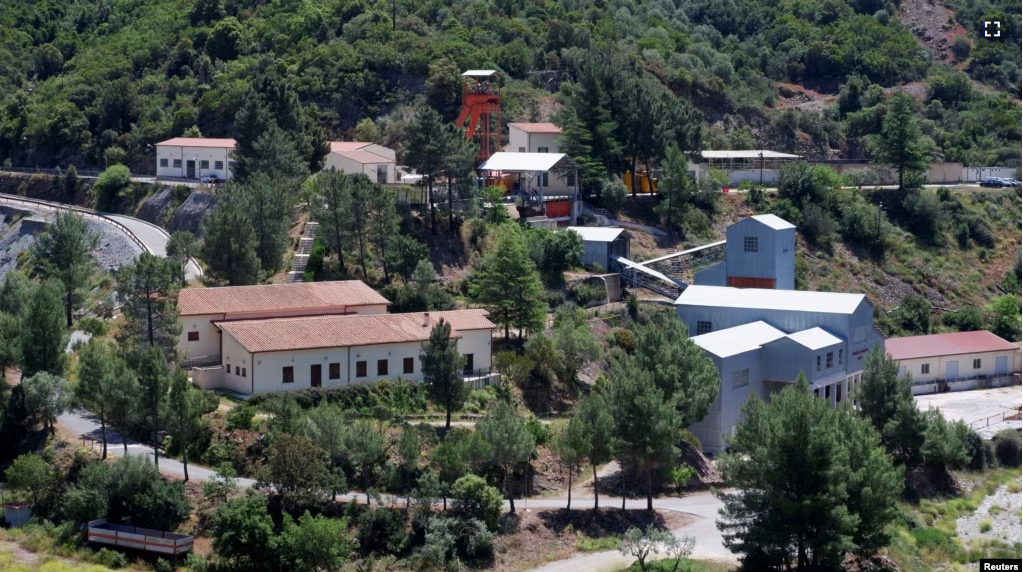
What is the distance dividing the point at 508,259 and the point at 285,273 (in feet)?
36.7

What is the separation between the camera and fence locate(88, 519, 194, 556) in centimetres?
3734

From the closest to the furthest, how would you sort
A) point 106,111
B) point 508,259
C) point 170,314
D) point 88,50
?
point 170,314
point 508,259
point 106,111
point 88,50

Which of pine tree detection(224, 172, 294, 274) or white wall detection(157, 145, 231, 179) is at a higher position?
white wall detection(157, 145, 231, 179)

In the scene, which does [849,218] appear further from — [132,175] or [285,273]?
[132,175]

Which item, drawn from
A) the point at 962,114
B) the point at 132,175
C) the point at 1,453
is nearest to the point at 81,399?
the point at 1,453

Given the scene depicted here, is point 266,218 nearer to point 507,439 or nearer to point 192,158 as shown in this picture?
point 507,439

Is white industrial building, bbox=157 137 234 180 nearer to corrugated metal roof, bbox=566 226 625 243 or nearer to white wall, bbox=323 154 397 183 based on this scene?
white wall, bbox=323 154 397 183

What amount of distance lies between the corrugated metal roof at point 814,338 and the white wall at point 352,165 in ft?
83.5

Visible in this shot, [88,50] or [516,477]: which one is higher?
[88,50]

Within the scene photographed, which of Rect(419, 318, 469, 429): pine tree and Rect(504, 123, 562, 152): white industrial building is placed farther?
Rect(504, 123, 562, 152): white industrial building

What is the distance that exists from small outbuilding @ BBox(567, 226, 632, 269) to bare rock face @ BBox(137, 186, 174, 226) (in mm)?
22359

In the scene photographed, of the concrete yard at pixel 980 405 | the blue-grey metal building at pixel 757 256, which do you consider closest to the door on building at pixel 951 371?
the concrete yard at pixel 980 405

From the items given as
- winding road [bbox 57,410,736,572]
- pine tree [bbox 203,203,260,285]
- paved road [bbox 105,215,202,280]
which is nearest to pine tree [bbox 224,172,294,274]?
pine tree [bbox 203,203,260,285]

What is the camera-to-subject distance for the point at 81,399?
42344mm
